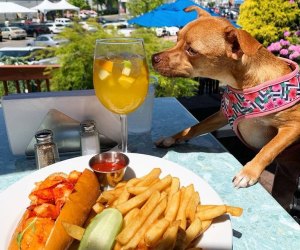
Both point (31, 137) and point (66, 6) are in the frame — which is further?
point (66, 6)

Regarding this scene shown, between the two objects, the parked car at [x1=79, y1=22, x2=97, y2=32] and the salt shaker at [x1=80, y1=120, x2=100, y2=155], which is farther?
the parked car at [x1=79, y1=22, x2=97, y2=32]

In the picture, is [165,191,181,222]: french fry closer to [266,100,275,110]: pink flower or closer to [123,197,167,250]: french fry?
[123,197,167,250]: french fry

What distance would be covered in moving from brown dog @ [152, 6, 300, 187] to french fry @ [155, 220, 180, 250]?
82cm

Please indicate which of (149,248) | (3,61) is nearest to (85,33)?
(149,248)

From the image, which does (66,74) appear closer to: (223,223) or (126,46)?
(126,46)

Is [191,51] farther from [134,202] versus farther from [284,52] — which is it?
[284,52]

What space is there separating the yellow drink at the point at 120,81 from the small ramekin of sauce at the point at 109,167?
0.25 m

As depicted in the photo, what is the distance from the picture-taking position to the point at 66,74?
393cm

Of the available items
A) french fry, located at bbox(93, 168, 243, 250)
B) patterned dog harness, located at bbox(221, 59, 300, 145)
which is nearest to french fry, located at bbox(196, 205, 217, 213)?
french fry, located at bbox(93, 168, 243, 250)

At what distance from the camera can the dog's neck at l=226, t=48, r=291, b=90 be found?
1.81 m

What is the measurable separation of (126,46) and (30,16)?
5202 centimetres

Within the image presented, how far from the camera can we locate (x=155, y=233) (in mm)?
877

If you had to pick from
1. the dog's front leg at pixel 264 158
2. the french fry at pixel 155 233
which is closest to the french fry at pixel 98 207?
the french fry at pixel 155 233

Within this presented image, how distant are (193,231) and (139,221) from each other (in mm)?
166
